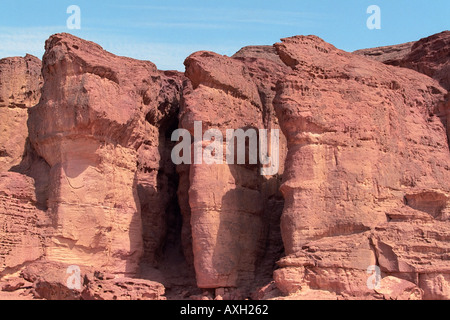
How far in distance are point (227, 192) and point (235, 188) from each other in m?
0.34

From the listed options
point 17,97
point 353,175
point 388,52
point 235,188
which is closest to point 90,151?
point 235,188

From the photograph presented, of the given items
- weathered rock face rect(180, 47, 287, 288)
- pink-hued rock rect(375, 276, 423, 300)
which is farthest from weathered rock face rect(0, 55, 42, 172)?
pink-hued rock rect(375, 276, 423, 300)

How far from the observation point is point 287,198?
60.0 ft

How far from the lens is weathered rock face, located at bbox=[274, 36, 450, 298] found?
17219 mm

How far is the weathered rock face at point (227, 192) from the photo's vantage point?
756 inches

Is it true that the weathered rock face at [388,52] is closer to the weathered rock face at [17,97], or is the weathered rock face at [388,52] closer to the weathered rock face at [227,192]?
the weathered rock face at [227,192]

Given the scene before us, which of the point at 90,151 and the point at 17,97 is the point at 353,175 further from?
the point at 17,97

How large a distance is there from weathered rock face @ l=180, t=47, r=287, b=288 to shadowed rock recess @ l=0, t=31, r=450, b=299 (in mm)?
38

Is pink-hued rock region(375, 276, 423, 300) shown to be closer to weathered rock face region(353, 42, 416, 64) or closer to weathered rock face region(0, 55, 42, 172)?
weathered rock face region(353, 42, 416, 64)

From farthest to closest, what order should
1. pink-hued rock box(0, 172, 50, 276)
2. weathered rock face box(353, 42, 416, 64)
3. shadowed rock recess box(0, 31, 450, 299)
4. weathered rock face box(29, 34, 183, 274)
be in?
weathered rock face box(353, 42, 416, 64), weathered rock face box(29, 34, 183, 274), pink-hued rock box(0, 172, 50, 276), shadowed rock recess box(0, 31, 450, 299)

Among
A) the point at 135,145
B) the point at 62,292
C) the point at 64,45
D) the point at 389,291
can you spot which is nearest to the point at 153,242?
the point at 135,145

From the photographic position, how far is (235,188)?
20.0 metres

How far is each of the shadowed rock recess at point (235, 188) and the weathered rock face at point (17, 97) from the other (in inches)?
98.2

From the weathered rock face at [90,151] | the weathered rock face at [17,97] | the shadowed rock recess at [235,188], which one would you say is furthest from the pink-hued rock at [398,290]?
the weathered rock face at [17,97]
